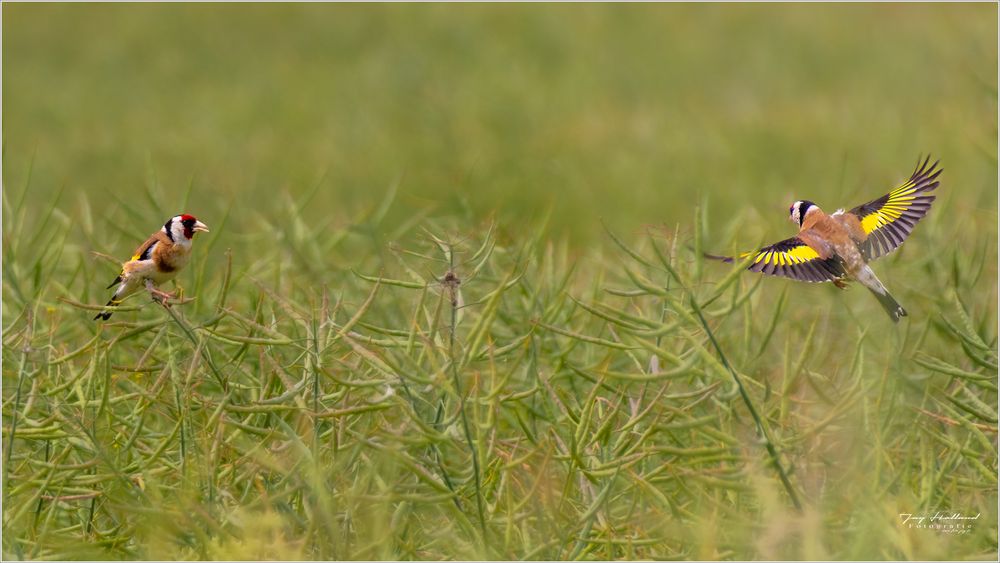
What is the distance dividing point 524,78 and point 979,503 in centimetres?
1029

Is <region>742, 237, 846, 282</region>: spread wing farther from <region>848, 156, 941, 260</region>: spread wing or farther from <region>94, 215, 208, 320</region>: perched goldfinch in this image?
<region>94, 215, 208, 320</region>: perched goldfinch

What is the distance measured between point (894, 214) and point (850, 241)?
0.26 meters

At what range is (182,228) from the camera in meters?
3.16

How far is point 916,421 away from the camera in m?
3.01

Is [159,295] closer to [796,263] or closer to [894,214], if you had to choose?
[796,263]

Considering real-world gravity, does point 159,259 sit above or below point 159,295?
above

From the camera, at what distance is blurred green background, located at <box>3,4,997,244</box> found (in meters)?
9.79

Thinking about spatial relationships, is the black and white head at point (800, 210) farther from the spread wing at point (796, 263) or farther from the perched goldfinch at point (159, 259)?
the perched goldfinch at point (159, 259)

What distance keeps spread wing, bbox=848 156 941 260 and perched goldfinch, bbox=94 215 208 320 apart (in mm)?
1507

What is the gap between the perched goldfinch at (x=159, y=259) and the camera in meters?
3.09

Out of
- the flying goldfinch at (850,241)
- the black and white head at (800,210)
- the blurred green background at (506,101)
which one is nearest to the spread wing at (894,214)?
the flying goldfinch at (850,241)

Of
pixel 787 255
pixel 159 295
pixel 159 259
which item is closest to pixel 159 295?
pixel 159 295

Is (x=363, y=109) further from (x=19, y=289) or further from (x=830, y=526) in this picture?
(x=830, y=526)

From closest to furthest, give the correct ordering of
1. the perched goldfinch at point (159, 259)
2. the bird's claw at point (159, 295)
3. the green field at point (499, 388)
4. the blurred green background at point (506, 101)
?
the green field at point (499, 388), the bird's claw at point (159, 295), the perched goldfinch at point (159, 259), the blurred green background at point (506, 101)
